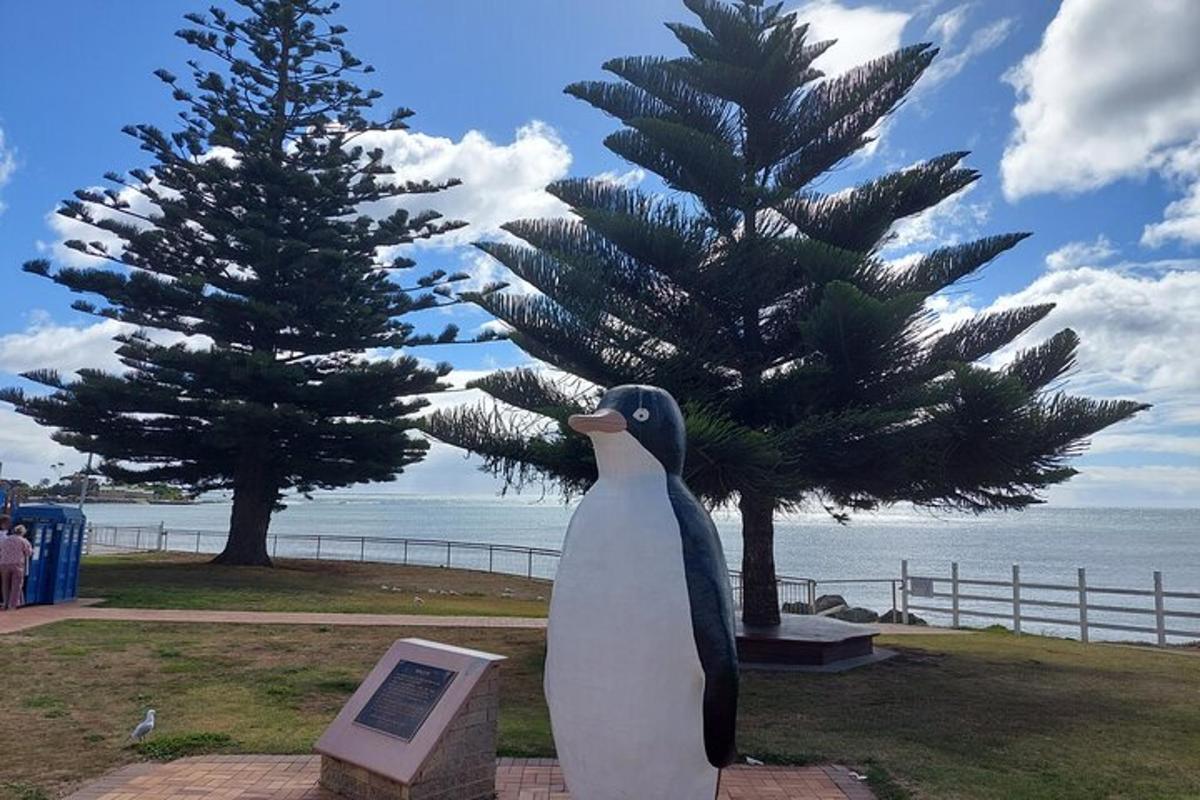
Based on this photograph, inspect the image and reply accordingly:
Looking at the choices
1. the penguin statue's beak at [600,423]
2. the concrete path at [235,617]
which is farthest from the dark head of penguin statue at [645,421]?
the concrete path at [235,617]

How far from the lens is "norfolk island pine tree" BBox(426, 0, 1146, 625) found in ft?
28.0

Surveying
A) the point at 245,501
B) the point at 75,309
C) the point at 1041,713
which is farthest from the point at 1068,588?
the point at 75,309

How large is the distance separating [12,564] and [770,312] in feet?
32.1

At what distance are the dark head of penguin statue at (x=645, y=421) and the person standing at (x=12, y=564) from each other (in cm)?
1020

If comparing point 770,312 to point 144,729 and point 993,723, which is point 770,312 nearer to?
point 993,723

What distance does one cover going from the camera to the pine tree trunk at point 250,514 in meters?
17.4

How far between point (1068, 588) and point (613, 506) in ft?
34.7

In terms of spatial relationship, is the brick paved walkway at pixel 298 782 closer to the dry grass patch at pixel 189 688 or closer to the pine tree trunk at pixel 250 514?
the dry grass patch at pixel 189 688

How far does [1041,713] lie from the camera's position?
6922mm

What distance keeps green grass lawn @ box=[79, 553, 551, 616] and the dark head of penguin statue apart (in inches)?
354

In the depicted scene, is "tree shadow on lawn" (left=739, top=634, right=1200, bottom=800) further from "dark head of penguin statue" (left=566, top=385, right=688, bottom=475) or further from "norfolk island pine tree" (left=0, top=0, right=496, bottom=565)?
"norfolk island pine tree" (left=0, top=0, right=496, bottom=565)

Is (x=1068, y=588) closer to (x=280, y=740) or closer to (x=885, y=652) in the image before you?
(x=885, y=652)

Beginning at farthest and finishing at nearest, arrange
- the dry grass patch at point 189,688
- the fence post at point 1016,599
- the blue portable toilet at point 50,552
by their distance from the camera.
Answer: the fence post at point 1016,599 → the blue portable toilet at point 50,552 → the dry grass patch at point 189,688

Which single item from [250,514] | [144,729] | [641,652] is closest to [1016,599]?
[641,652]
